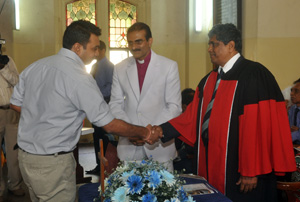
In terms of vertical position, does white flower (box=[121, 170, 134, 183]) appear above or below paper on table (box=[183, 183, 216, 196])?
above

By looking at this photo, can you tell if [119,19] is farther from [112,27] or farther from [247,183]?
[247,183]

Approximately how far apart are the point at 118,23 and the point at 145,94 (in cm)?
590

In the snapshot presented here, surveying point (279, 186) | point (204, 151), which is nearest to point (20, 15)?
point (204, 151)

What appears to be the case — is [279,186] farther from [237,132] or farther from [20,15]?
[20,15]

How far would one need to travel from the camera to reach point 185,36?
8.57 m

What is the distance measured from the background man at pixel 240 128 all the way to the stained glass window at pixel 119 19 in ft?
20.1

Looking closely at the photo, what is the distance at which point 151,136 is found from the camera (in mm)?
3029

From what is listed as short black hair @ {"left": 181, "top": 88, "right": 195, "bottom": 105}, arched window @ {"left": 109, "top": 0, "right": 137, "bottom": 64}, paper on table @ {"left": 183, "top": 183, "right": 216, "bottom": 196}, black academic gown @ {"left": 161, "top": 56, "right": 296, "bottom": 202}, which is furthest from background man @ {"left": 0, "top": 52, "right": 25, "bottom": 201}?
arched window @ {"left": 109, "top": 0, "right": 137, "bottom": 64}

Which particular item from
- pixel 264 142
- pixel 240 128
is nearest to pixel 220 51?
pixel 240 128

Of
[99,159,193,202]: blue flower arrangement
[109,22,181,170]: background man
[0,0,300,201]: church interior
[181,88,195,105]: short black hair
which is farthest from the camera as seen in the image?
[0,0,300,201]: church interior

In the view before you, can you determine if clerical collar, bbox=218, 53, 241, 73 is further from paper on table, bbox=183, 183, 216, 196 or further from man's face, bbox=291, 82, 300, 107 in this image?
man's face, bbox=291, 82, 300, 107

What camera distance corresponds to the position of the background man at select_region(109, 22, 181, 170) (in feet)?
10.5

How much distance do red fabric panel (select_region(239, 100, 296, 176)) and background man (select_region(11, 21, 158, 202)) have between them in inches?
34.5

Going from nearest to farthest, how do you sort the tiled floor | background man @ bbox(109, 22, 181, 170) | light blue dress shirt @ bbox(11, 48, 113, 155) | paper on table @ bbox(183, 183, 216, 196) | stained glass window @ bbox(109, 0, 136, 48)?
paper on table @ bbox(183, 183, 216, 196) → light blue dress shirt @ bbox(11, 48, 113, 155) → background man @ bbox(109, 22, 181, 170) → the tiled floor → stained glass window @ bbox(109, 0, 136, 48)
